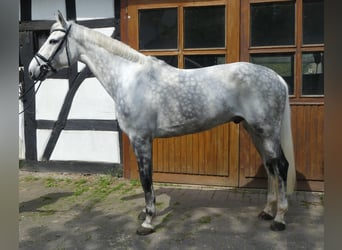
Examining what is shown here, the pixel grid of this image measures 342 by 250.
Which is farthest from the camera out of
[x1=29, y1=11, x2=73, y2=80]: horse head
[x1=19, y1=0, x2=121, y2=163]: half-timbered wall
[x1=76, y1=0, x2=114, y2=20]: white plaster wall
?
[x1=19, y1=0, x2=121, y2=163]: half-timbered wall

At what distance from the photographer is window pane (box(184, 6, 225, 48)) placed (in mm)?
4539

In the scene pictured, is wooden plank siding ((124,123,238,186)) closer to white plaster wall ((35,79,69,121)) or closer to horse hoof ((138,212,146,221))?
horse hoof ((138,212,146,221))

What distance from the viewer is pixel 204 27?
4.61 metres

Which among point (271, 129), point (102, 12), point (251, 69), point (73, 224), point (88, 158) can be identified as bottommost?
point (73, 224)

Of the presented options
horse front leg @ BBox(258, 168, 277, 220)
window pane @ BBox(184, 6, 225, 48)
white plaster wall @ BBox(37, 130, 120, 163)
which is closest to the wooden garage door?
window pane @ BBox(184, 6, 225, 48)

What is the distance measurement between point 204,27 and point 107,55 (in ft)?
5.86

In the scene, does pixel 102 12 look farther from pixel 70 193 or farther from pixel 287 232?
pixel 287 232

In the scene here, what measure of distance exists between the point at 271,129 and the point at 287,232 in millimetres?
971

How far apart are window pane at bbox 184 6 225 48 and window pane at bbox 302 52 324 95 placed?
1.09 m

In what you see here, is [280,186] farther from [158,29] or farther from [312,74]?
[158,29]

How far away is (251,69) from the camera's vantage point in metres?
3.26

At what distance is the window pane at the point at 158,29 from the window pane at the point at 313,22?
5.50ft
